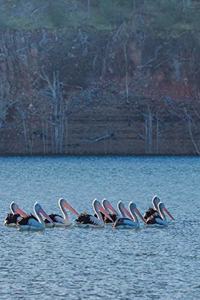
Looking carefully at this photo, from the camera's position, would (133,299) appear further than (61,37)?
No

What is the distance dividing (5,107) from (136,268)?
6098 centimetres

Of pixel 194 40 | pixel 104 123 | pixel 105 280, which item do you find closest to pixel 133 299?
pixel 105 280

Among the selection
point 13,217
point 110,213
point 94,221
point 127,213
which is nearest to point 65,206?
point 110,213

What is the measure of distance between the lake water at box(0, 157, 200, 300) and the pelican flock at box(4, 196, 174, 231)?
13.7 inches

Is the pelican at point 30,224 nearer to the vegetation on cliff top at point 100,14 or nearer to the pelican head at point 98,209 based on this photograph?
the pelican head at point 98,209

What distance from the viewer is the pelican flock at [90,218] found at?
4272 cm

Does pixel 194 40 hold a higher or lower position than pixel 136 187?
higher

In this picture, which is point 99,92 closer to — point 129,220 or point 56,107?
point 56,107

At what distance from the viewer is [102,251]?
37.7 meters

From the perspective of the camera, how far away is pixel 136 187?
2394 inches

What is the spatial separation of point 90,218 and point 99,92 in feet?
174

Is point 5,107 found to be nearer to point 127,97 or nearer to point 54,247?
point 127,97

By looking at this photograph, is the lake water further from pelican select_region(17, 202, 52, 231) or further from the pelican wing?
the pelican wing

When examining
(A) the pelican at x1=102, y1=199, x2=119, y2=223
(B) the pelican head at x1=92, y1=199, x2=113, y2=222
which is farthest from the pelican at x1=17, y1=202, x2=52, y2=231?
(A) the pelican at x1=102, y1=199, x2=119, y2=223
